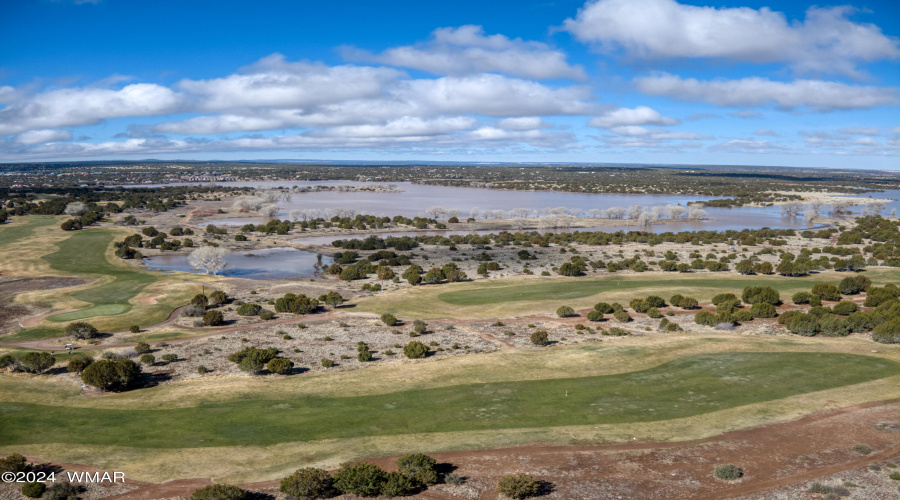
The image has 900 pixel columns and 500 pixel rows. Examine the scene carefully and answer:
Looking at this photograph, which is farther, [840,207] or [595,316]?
[840,207]

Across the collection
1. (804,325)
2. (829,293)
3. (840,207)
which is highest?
(840,207)

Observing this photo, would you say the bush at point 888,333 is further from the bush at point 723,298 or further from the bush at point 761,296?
the bush at point 723,298

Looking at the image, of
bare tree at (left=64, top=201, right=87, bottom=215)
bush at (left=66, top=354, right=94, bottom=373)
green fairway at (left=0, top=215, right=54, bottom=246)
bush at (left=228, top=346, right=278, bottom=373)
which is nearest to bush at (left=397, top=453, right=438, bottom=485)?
bush at (left=228, top=346, right=278, bottom=373)

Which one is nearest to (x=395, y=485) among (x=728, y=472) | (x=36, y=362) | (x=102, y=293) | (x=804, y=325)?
(x=728, y=472)

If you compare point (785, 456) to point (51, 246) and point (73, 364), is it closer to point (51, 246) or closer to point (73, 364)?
point (73, 364)

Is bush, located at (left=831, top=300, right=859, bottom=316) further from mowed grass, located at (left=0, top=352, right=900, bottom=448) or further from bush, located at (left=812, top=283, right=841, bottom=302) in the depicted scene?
mowed grass, located at (left=0, top=352, right=900, bottom=448)

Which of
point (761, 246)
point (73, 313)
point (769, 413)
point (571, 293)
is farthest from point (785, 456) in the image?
point (761, 246)

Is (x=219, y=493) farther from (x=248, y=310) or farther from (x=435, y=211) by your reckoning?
(x=435, y=211)
